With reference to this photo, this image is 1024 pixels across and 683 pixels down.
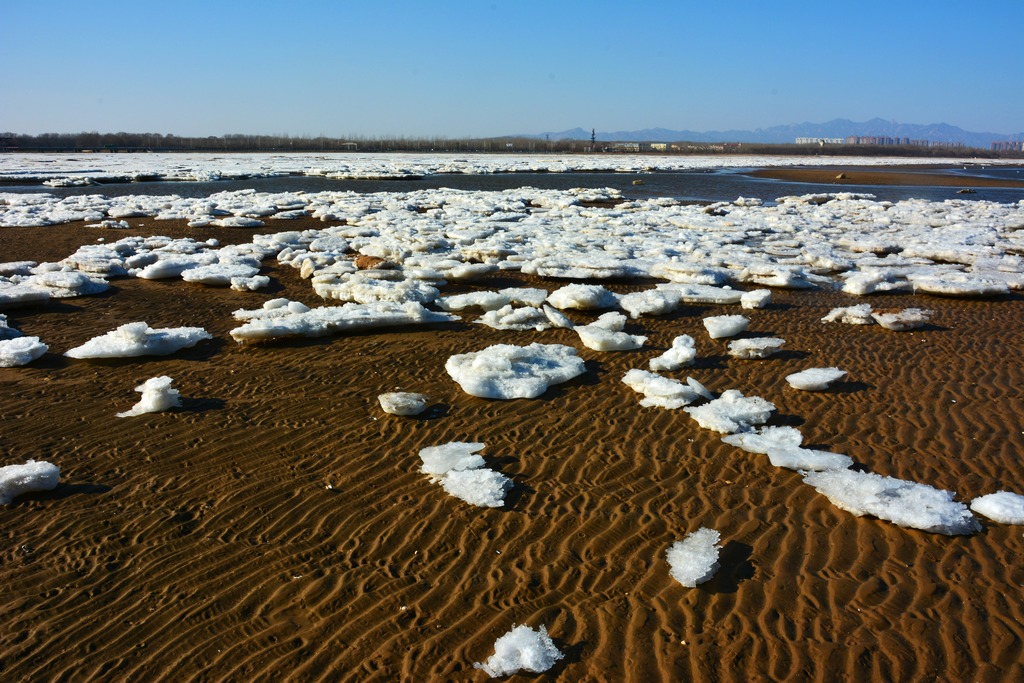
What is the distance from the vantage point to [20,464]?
4926 mm

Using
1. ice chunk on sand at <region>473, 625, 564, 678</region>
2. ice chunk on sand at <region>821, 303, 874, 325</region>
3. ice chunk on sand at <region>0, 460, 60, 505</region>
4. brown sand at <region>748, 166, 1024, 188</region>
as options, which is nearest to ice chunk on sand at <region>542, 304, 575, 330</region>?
ice chunk on sand at <region>821, 303, 874, 325</region>

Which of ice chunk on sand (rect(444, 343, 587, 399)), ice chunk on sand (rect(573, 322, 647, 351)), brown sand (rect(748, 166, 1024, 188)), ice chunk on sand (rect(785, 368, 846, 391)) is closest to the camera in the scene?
ice chunk on sand (rect(444, 343, 587, 399))

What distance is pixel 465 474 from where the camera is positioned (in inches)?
191

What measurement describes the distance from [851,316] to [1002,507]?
4689 millimetres

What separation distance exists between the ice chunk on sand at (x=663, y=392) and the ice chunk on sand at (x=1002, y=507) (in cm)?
227

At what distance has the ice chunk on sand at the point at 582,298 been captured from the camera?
8.77 metres

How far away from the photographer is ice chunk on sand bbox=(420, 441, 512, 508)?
4.58 meters

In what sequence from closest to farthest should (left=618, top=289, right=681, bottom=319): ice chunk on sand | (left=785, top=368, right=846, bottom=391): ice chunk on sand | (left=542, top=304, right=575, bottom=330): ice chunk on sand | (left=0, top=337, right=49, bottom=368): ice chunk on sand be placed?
(left=785, top=368, right=846, bottom=391): ice chunk on sand → (left=0, top=337, right=49, bottom=368): ice chunk on sand → (left=542, top=304, right=575, bottom=330): ice chunk on sand → (left=618, top=289, right=681, bottom=319): ice chunk on sand

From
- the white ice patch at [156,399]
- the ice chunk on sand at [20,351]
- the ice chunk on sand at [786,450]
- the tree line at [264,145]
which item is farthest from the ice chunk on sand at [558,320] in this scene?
the tree line at [264,145]

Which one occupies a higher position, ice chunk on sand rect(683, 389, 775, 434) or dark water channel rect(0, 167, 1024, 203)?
dark water channel rect(0, 167, 1024, 203)

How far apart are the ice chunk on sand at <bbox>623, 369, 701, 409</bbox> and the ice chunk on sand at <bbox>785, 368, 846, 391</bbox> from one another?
1039mm

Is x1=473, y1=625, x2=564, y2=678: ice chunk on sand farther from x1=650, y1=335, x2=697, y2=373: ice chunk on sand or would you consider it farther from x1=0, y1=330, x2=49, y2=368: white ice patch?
x1=0, y1=330, x2=49, y2=368: white ice patch

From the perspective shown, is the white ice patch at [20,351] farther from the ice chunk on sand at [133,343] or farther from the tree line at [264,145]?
the tree line at [264,145]

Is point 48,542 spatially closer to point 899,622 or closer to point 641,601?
point 641,601
